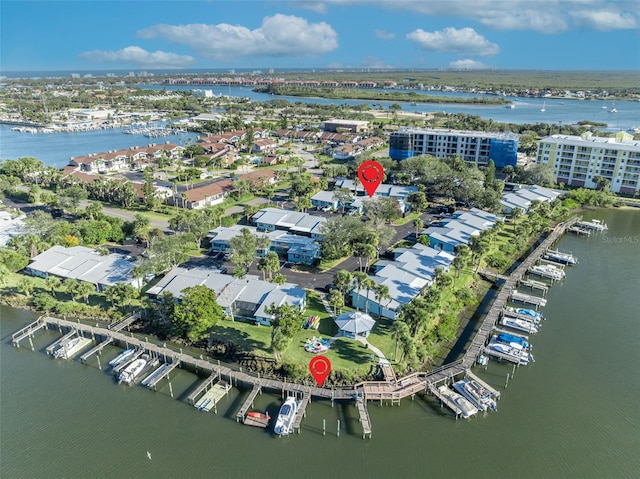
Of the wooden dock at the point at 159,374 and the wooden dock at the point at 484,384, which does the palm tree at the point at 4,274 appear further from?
the wooden dock at the point at 484,384

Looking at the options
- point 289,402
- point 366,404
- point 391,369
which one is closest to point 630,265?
Answer: point 391,369

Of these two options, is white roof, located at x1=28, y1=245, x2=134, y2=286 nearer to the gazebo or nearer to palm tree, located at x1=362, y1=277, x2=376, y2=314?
the gazebo

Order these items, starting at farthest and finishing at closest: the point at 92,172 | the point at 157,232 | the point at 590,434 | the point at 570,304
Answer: the point at 92,172
the point at 157,232
the point at 570,304
the point at 590,434

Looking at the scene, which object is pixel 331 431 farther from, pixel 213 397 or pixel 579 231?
pixel 579 231

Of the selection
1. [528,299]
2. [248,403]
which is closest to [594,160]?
[528,299]

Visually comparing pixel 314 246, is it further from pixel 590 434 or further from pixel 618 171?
pixel 618 171

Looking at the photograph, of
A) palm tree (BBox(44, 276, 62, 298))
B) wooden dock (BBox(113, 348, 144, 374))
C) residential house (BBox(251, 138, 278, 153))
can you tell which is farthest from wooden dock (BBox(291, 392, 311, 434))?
residential house (BBox(251, 138, 278, 153))

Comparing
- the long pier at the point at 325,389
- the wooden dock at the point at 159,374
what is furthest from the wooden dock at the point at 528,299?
the wooden dock at the point at 159,374
